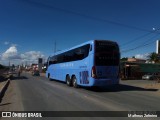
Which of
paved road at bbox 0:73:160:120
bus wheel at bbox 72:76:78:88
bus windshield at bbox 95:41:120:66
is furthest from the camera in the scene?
bus wheel at bbox 72:76:78:88

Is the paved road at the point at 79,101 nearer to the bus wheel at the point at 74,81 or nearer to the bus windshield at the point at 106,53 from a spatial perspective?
the bus windshield at the point at 106,53

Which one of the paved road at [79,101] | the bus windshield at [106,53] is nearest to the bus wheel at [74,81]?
the bus windshield at [106,53]

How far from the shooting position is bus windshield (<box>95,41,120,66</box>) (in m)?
19.7

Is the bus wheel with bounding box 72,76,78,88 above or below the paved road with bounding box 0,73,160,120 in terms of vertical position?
above

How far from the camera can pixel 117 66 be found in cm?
2070

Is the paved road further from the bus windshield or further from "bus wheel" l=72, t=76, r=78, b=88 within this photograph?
"bus wheel" l=72, t=76, r=78, b=88

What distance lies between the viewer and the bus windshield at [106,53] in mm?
19719

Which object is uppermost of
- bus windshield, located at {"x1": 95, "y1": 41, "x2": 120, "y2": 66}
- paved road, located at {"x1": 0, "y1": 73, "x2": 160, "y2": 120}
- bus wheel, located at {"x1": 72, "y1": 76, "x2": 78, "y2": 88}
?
bus windshield, located at {"x1": 95, "y1": 41, "x2": 120, "y2": 66}

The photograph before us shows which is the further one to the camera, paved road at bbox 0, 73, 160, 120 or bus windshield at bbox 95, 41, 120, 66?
bus windshield at bbox 95, 41, 120, 66

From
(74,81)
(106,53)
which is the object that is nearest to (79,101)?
(106,53)

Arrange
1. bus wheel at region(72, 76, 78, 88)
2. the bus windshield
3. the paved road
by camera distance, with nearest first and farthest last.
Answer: the paved road, the bus windshield, bus wheel at region(72, 76, 78, 88)

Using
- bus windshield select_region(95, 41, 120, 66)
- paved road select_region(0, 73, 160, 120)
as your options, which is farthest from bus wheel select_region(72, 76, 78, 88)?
paved road select_region(0, 73, 160, 120)

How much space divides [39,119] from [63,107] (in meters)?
2.75

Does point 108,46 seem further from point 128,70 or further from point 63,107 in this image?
point 128,70
